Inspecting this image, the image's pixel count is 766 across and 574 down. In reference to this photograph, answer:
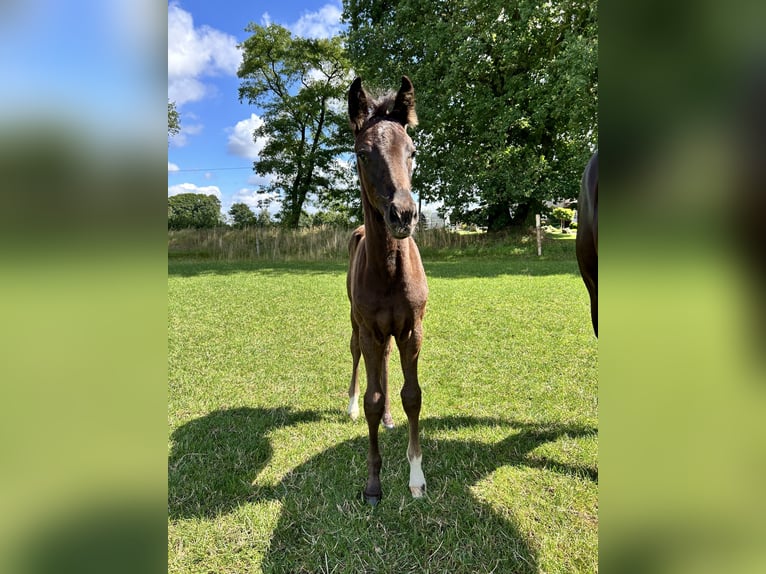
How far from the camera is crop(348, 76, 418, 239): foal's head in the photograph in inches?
76.3

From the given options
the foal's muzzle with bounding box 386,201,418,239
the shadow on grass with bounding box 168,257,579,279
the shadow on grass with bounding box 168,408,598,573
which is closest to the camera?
the foal's muzzle with bounding box 386,201,418,239

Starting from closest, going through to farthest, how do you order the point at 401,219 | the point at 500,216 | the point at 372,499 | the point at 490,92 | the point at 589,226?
the point at 401,219 < the point at 589,226 < the point at 372,499 < the point at 490,92 < the point at 500,216

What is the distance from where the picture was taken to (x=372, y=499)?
7.99ft

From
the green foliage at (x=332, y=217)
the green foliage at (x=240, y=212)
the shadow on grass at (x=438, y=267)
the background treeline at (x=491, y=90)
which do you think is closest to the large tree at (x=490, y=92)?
the background treeline at (x=491, y=90)

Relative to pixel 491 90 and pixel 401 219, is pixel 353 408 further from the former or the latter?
pixel 491 90

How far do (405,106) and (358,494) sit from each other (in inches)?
98.7

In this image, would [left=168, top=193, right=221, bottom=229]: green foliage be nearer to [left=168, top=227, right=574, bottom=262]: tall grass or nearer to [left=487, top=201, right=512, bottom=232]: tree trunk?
[left=168, top=227, right=574, bottom=262]: tall grass

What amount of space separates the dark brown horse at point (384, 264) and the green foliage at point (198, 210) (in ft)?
69.9

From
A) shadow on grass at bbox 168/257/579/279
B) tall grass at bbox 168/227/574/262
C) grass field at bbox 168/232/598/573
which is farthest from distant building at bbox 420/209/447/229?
grass field at bbox 168/232/598/573

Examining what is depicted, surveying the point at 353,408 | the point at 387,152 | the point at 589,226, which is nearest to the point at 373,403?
the point at 353,408

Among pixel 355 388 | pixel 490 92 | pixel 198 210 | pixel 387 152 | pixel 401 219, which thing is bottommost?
pixel 355 388

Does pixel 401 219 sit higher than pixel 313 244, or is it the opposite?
pixel 313 244
